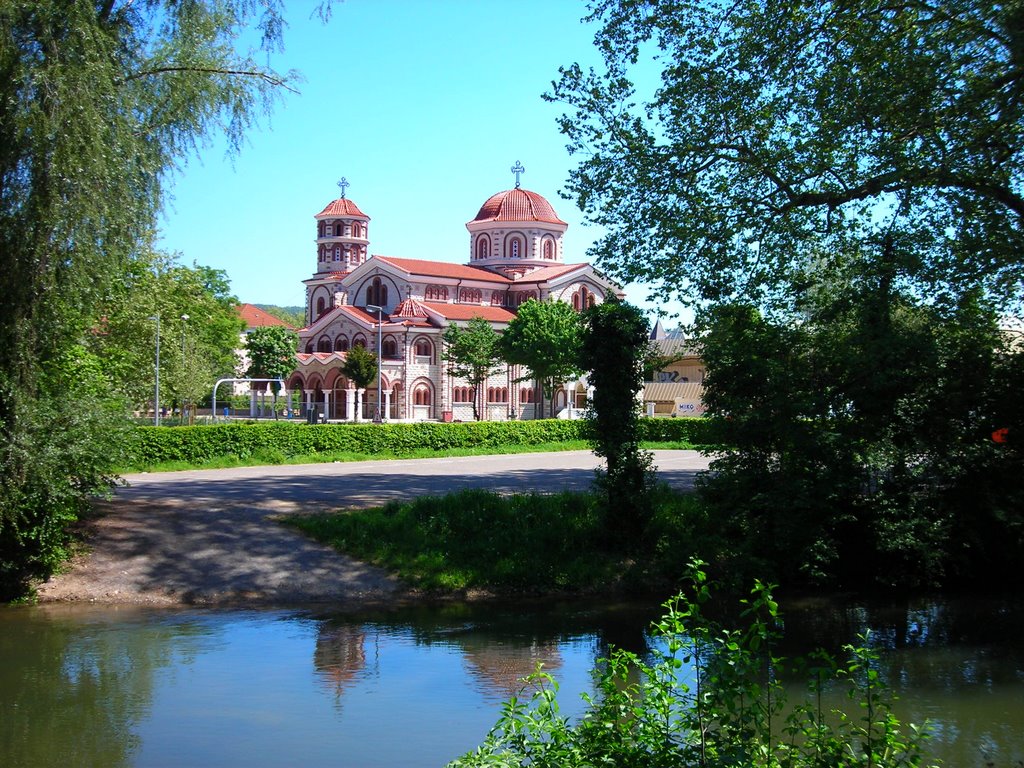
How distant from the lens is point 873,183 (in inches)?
641

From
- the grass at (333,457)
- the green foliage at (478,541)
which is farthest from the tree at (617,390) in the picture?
the grass at (333,457)

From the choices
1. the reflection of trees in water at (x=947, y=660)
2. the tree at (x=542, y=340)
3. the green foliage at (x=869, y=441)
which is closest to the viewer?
the reflection of trees in water at (x=947, y=660)

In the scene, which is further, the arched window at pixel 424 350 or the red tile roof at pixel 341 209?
the red tile roof at pixel 341 209

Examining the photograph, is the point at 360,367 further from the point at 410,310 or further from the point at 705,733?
the point at 705,733

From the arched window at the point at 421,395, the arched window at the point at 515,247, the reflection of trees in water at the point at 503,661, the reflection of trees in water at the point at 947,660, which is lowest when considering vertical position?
the reflection of trees in water at the point at 947,660

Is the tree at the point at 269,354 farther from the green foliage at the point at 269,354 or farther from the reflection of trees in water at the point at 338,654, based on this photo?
the reflection of trees in water at the point at 338,654

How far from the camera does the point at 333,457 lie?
31.8 m

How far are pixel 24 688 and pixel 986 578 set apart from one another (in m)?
15.4

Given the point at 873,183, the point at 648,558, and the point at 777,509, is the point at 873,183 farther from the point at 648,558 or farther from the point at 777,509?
the point at 648,558

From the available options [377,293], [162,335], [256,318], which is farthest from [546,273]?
[256,318]

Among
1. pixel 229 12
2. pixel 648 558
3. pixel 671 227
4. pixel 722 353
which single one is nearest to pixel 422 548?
pixel 648 558

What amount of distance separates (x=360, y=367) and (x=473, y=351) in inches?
303

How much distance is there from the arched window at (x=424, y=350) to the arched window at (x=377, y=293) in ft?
25.7

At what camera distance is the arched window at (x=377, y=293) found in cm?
7675
